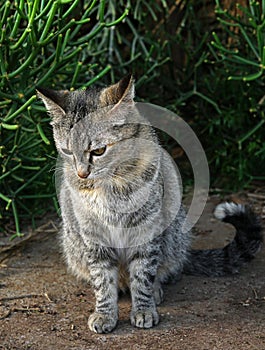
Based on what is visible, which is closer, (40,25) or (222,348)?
(222,348)

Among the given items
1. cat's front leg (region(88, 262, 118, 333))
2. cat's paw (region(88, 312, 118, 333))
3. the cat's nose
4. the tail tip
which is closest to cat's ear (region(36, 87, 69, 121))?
the cat's nose

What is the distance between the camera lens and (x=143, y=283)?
2.87m

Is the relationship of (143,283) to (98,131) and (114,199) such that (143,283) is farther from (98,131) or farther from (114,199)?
(98,131)

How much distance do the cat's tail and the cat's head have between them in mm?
791

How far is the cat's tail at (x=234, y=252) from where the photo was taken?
3.28 metres

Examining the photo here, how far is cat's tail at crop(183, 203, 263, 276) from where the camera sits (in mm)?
3279

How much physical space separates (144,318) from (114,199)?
58cm

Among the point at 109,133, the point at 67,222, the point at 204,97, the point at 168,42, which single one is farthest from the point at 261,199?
the point at 109,133

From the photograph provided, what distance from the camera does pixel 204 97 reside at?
4.51m

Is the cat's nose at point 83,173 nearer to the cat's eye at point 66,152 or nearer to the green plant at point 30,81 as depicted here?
the cat's eye at point 66,152

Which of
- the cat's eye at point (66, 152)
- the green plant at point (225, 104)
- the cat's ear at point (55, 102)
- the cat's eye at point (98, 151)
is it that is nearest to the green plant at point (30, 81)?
the cat's ear at point (55, 102)

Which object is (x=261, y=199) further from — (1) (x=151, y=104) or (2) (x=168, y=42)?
(2) (x=168, y=42)

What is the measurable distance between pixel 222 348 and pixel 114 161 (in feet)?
3.13

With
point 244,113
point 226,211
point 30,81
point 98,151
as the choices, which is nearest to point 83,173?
point 98,151
